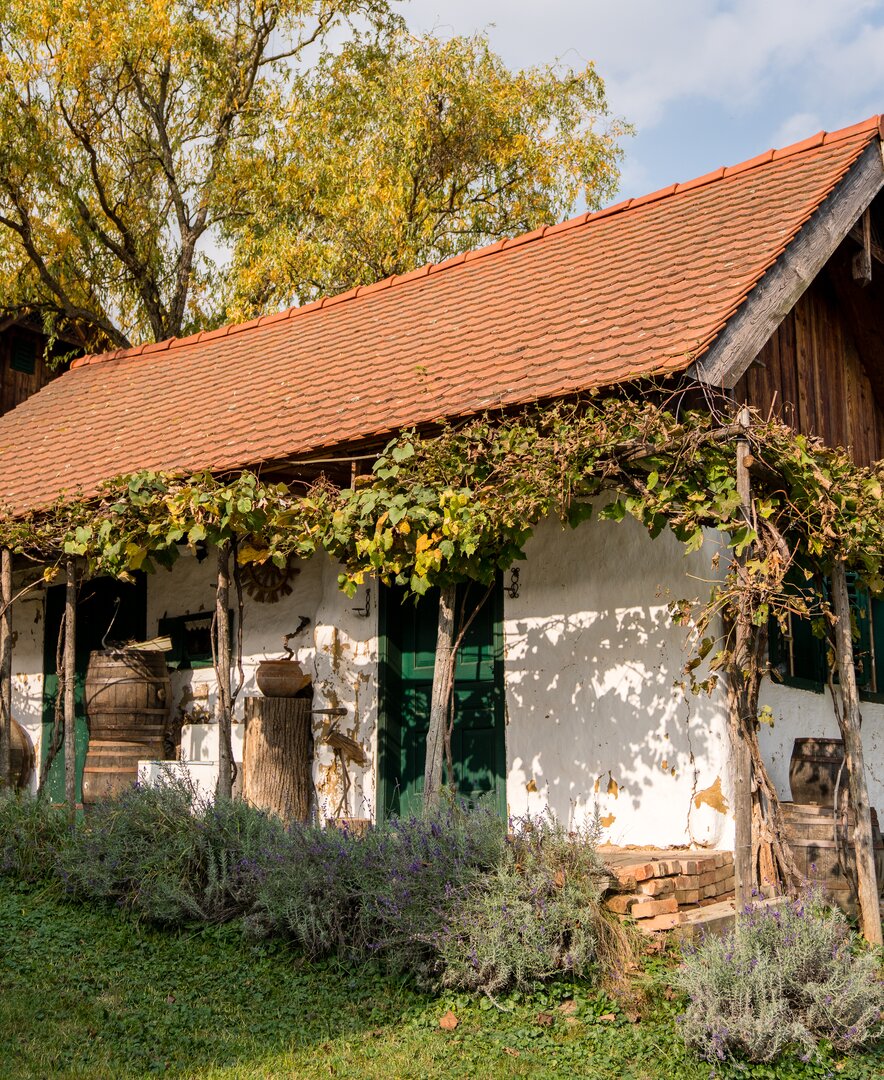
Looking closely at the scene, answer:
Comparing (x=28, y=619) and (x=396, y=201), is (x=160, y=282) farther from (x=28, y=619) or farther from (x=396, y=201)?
(x=28, y=619)

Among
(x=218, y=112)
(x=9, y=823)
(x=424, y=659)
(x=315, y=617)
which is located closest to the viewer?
(x=9, y=823)

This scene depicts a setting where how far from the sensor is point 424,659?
26.2ft

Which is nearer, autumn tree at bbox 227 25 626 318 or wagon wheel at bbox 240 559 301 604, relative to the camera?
wagon wheel at bbox 240 559 301 604

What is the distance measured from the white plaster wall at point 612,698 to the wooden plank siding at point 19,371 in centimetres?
1197

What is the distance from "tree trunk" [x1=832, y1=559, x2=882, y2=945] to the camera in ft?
18.9

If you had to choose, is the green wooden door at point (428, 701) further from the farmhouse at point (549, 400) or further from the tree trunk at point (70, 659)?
the tree trunk at point (70, 659)

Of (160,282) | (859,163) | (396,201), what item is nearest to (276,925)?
(859,163)

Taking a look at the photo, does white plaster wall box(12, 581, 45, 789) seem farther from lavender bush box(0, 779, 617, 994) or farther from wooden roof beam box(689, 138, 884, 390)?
wooden roof beam box(689, 138, 884, 390)

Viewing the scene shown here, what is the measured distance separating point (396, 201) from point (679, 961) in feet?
44.8

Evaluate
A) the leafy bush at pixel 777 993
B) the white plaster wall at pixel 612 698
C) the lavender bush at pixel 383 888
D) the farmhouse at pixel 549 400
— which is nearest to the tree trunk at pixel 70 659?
the farmhouse at pixel 549 400

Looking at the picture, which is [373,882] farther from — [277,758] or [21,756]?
[21,756]

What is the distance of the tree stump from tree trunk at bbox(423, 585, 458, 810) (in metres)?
1.70

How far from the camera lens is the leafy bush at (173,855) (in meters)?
5.83

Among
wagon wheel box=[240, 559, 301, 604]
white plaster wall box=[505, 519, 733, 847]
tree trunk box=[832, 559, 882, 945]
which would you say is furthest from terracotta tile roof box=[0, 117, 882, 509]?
tree trunk box=[832, 559, 882, 945]
